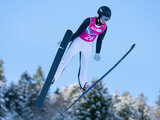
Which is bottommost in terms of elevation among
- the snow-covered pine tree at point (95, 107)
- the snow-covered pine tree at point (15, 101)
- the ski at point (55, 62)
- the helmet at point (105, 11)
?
the ski at point (55, 62)

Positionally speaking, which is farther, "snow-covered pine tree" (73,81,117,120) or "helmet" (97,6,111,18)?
"snow-covered pine tree" (73,81,117,120)

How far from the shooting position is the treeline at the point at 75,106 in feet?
59.8

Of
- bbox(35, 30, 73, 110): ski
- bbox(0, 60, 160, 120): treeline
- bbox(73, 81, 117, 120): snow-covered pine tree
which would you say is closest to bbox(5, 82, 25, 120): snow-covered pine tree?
bbox(0, 60, 160, 120): treeline

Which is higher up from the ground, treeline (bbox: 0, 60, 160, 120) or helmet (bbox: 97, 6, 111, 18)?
treeline (bbox: 0, 60, 160, 120)

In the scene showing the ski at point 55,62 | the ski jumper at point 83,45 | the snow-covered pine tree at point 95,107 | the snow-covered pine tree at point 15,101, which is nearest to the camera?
the ski at point 55,62

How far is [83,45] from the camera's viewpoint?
5.53 m

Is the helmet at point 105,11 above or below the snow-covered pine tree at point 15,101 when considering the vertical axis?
below

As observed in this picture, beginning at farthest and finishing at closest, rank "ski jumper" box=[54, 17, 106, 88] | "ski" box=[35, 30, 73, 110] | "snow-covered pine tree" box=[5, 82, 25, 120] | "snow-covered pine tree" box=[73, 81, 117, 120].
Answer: "snow-covered pine tree" box=[5, 82, 25, 120], "snow-covered pine tree" box=[73, 81, 117, 120], "ski jumper" box=[54, 17, 106, 88], "ski" box=[35, 30, 73, 110]

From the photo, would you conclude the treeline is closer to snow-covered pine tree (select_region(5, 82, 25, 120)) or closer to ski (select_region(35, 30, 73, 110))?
snow-covered pine tree (select_region(5, 82, 25, 120))

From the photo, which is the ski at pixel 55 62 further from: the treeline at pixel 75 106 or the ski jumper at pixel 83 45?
the treeline at pixel 75 106

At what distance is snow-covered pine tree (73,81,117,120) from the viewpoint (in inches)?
709

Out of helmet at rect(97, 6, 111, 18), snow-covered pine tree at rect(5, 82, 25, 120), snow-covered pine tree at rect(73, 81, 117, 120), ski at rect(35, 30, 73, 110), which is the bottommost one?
ski at rect(35, 30, 73, 110)

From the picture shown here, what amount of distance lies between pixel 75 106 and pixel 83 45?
616 inches

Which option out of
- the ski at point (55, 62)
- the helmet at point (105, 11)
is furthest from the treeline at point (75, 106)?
the helmet at point (105, 11)
